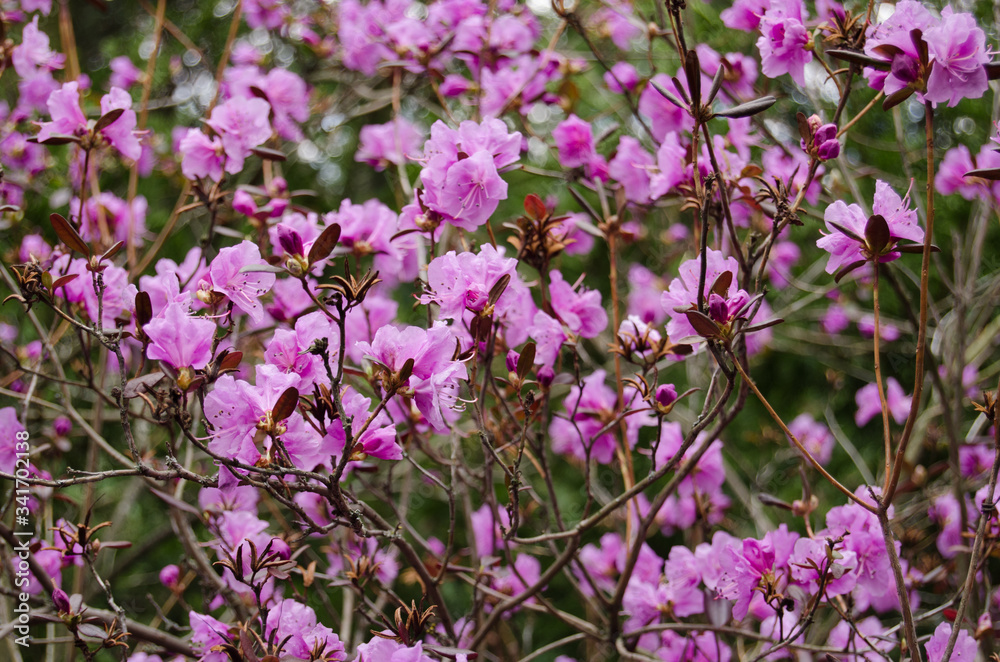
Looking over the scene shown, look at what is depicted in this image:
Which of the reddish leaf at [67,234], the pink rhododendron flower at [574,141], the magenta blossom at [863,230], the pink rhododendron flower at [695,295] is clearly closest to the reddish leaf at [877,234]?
the magenta blossom at [863,230]

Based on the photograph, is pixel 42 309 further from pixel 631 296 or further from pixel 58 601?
pixel 631 296

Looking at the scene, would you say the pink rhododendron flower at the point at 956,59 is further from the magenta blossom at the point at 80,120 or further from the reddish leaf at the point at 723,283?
the magenta blossom at the point at 80,120

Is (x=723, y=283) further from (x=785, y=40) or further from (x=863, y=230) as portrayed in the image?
(x=785, y=40)

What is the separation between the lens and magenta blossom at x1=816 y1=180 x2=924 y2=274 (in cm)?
112

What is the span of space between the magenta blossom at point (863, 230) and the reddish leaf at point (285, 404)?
863 millimetres

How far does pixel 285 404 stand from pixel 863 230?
97 centimetres

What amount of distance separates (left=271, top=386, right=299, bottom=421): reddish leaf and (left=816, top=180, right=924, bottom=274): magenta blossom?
34.0 inches

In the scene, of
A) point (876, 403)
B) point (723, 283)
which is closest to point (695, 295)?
point (723, 283)

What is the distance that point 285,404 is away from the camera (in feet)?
3.26

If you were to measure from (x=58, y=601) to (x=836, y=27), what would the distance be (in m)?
1.82

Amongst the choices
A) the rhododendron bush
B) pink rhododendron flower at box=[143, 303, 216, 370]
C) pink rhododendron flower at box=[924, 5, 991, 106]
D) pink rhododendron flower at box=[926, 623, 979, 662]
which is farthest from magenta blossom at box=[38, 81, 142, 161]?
pink rhododendron flower at box=[926, 623, 979, 662]

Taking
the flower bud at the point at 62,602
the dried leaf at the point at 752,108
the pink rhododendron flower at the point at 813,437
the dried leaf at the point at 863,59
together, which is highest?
the dried leaf at the point at 863,59

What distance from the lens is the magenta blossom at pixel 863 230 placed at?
3.69 ft

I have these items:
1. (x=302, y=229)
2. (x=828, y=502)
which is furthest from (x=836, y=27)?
(x=828, y=502)
